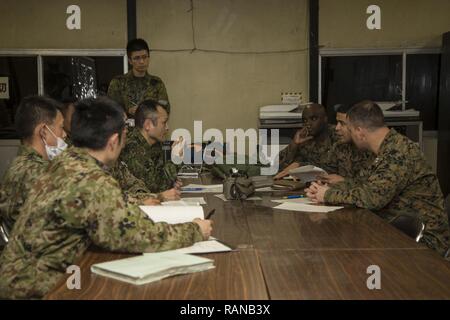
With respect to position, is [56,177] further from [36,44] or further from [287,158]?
[36,44]

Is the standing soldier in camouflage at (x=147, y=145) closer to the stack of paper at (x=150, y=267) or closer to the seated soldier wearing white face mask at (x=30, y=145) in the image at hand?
the seated soldier wearing white face mask at (x=30, y=145)

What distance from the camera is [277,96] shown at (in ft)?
22.2

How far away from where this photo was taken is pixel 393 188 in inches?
126

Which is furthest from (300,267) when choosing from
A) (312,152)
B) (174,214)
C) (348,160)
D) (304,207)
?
(312,152)

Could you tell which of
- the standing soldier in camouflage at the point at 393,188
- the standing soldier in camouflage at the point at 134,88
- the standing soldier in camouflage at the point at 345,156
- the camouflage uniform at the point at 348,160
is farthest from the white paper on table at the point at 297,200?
the standing soldier in camouflage at the point at 134,88

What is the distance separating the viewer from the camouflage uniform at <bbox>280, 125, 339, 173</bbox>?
208 inches

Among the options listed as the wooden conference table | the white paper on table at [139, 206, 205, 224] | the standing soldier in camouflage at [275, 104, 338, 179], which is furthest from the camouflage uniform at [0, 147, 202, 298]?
the standing soldier in camouflage at [275, 104, 338, 179]

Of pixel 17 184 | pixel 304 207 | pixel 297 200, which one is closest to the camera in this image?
pixel 17 184

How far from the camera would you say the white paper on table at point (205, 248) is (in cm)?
214

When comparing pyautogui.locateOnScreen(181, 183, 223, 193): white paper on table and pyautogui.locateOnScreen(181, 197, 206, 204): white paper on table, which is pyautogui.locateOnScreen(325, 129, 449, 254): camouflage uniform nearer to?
pyautogui.locateOnScreen(181, 197, 206, 204): white paper on table

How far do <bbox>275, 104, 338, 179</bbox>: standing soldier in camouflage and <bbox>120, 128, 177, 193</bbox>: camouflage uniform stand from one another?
4.26 ft

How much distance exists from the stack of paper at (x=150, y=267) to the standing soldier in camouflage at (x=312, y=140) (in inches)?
132

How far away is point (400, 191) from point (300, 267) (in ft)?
5.18

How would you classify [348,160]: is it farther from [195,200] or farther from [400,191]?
[195,200]
